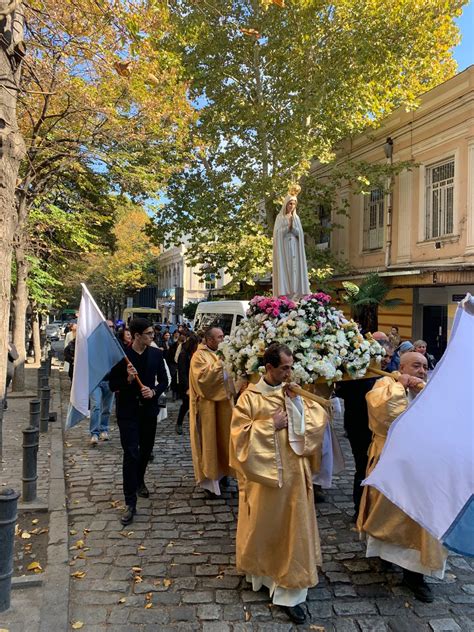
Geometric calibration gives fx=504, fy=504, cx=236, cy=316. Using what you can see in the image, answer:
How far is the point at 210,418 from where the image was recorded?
18.0 ft

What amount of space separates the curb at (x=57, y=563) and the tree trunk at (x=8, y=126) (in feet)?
6.64

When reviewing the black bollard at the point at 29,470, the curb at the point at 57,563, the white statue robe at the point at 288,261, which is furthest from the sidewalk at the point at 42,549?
the white statue robe at the point at 288,261

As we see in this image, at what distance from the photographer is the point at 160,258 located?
193 feet

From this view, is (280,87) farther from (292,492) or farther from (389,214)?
(292,492)

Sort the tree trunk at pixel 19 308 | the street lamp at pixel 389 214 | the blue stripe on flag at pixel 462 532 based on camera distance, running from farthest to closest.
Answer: the street lamp at pixel 389 214, the tree trunk at pixel 19 308, the blue stripe on flag at pixel 462 532

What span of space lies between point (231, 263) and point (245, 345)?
1126 cm

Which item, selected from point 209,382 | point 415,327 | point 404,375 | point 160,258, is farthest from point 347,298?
point 160,258

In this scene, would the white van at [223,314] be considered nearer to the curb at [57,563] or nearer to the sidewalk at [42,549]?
the sidewalk at [42,549]

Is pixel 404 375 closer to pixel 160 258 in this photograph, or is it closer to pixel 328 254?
pixel 328 254

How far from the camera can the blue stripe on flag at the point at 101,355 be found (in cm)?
497

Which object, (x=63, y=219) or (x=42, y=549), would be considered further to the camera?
(x=63, y=219)

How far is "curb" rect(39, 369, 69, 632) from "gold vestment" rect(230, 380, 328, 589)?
122 cm

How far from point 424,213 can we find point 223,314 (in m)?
6.67

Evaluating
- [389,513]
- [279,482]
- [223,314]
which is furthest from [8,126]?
[223,314]
